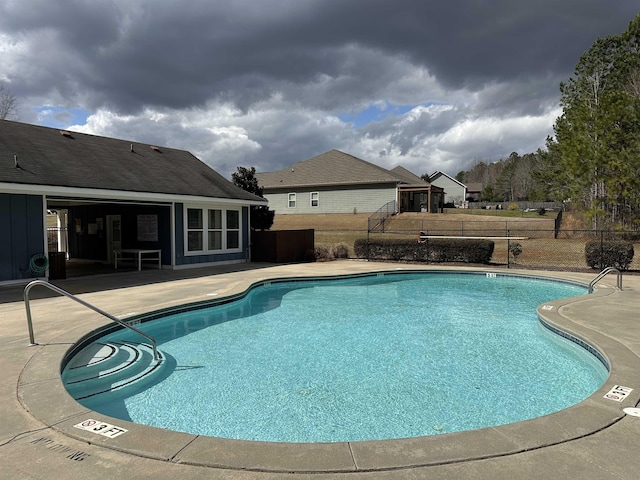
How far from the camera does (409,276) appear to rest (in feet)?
49.5

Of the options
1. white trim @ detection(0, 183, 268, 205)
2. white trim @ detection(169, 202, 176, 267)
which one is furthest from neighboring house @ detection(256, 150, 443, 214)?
white trim @ detection(169, 202, 176, 267)

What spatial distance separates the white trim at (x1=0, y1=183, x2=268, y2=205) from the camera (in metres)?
10.2

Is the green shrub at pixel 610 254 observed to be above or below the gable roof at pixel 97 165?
below

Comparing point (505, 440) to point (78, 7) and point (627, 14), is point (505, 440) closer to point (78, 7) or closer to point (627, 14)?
point (78, 7)

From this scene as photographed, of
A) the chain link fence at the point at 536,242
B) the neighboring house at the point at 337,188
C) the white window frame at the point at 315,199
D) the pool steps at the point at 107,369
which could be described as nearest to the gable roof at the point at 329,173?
the neighboring house at the point at 337,188

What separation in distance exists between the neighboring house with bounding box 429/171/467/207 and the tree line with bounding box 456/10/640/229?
93.5 feet

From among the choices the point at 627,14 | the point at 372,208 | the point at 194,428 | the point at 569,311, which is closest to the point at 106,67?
the point at 194,428

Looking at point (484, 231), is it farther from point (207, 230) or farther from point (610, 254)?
point (207, 230)

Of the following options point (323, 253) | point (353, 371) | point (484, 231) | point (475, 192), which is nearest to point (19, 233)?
point (353, 371)

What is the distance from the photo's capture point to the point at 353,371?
580 centimetres

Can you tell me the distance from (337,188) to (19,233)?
83.9ft

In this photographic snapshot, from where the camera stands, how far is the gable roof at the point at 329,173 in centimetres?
3322

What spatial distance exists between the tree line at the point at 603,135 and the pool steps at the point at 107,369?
2299 cm

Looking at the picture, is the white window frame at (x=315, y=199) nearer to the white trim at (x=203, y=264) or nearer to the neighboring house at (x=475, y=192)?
the white trim at (x=203, y=264)
